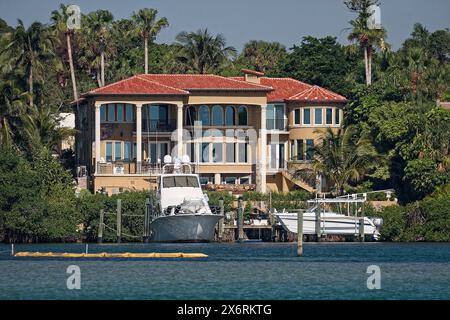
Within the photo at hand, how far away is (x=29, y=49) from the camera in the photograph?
4208 inches

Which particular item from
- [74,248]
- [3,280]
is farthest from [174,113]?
[3,280]

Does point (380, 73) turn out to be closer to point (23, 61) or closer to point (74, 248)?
point (23, 61)

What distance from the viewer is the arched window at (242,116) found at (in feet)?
357

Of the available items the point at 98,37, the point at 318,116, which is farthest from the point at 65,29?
the point at 318,116

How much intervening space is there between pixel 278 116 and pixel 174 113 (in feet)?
23.2

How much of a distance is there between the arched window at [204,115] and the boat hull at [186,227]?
18401 mm

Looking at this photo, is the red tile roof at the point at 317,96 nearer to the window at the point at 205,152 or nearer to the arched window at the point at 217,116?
the arched window at the point at 217,116

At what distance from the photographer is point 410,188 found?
99.7 meters

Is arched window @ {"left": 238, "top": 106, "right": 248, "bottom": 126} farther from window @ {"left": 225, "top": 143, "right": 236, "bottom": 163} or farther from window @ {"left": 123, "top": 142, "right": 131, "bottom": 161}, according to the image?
window @ {"left": 123, "top": 142, "right": 131, "bottom": 161}

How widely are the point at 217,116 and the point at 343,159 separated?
1047 centimetres

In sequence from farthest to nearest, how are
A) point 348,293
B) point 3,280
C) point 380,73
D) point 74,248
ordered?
point 380,73 → point 74,248 → point 3,280 → point 348,293

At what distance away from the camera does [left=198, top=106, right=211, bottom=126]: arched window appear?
10844 centimetres

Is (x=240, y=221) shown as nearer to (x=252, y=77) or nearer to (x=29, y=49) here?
(x=252, y=77)

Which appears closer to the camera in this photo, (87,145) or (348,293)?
(348,293)
